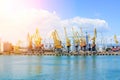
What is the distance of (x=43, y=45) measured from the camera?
72000 mm

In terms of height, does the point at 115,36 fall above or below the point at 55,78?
above

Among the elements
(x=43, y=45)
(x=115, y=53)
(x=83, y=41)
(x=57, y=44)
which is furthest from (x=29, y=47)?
(x=115, y=53)

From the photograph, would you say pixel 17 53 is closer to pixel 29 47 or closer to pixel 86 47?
pixel 29 47

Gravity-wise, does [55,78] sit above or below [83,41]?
below

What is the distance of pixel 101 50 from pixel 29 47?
57.3ft

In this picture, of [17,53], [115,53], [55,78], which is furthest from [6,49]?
[55,78]

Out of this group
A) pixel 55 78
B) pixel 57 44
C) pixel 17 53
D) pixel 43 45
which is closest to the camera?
pixel 55 78

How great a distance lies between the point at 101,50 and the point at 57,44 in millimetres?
13158

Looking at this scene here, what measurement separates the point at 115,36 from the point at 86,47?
713 centimetres

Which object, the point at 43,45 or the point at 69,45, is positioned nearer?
the point at 69,45

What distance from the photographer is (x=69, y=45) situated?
219 ft

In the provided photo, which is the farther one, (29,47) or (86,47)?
(29,47)

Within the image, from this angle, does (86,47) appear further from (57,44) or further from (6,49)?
(6,49)

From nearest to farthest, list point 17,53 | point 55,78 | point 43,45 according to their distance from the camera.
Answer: point 55,78 < point 43,45 < point 17,53
